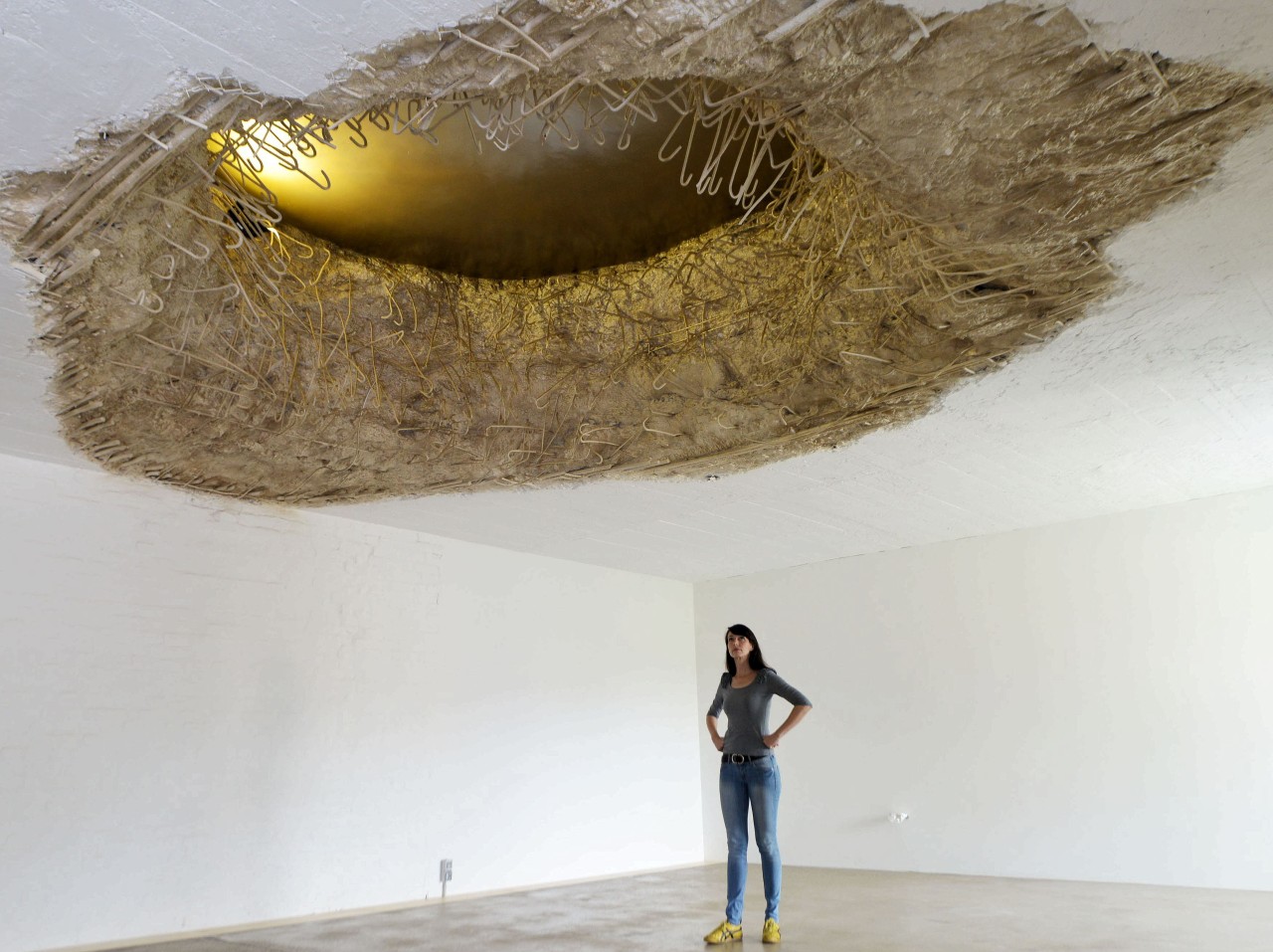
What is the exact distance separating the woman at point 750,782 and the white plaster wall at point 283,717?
2.25 metres

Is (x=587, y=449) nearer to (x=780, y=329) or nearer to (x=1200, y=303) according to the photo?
(x=780, y=329)

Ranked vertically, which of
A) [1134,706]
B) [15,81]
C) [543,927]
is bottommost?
[543,927]

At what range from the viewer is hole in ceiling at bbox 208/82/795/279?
3.59 metres

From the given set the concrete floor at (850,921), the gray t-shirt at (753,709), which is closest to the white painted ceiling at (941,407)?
the gray t-shirt at (753,709)

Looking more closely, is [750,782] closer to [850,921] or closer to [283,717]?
[850,921]

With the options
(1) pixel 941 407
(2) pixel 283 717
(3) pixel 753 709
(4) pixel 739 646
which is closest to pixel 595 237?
(1) pixel 941 407

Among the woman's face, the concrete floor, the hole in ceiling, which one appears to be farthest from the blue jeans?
the hole in ceiling

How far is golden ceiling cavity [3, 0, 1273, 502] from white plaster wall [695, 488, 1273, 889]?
94.8 inches

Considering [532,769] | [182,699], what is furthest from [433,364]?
[532,769]

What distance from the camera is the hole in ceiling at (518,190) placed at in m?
3.59

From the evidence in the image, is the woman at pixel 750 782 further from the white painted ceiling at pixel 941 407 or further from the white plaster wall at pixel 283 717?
the white plaster wall at pixel 283 717

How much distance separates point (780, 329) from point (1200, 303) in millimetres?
1492

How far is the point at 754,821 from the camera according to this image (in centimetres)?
377

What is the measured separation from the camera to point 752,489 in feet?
16.9
